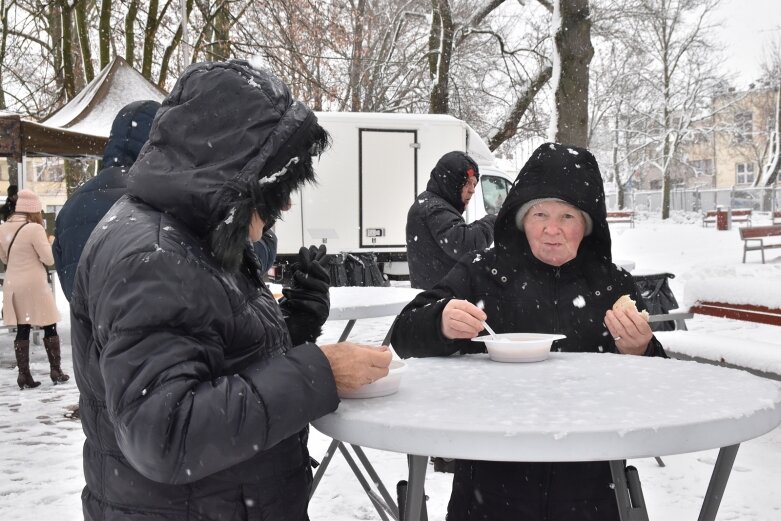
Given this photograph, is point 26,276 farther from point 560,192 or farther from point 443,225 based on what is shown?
point 560,192

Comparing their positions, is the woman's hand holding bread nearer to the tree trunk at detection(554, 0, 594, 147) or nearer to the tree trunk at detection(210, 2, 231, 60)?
the tree trunk at detection(554, 0, 594, 147)

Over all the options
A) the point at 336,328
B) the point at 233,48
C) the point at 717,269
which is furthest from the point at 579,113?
the point at 233,48

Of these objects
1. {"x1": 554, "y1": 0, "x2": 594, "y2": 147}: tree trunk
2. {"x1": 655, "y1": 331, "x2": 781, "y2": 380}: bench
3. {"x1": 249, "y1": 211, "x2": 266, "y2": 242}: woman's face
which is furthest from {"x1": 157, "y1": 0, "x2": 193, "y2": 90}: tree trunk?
{"x1": 249, "y1": 211, "x2": 266, "y2": 242}: woman's face

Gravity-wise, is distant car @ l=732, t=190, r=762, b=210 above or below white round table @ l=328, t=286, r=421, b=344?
above

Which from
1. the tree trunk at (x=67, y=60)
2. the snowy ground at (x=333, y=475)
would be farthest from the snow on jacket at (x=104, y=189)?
the tree trunk at (x=67, y=60)

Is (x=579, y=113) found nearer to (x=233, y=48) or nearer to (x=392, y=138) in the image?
(x=392, y=138)

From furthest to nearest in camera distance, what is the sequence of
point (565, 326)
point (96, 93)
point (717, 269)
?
point (96, 93) < point (717, 269) < point (565, 326)

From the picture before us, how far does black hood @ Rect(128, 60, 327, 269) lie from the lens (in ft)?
4.46

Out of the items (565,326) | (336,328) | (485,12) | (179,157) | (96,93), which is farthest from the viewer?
(485,12)

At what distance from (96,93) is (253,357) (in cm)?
1246

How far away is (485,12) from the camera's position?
17703mm

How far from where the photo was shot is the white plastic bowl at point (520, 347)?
202cm

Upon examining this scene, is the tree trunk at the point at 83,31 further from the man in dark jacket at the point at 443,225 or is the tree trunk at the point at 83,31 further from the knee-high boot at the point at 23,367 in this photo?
the man in dark jacket at the point at 443,225

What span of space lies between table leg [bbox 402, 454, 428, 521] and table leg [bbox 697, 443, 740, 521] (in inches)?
26.3
